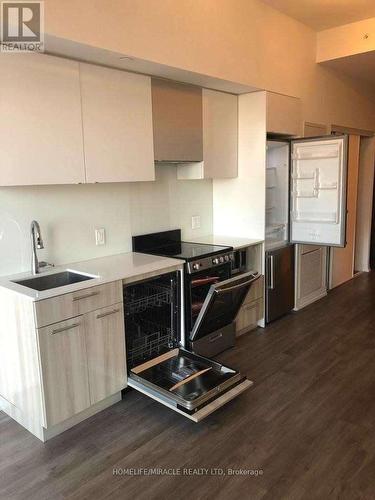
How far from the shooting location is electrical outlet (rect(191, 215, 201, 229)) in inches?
153

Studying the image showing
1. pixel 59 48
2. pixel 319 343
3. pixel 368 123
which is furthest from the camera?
pixel 368 123

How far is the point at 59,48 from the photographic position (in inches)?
90.0

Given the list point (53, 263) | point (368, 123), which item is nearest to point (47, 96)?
point (53, 263)

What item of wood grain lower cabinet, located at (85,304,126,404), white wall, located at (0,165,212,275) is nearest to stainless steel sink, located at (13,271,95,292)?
white wall, located at (0,165,212,275)

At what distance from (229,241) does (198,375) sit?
4.89 feet

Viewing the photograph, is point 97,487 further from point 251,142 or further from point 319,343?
point 251,142

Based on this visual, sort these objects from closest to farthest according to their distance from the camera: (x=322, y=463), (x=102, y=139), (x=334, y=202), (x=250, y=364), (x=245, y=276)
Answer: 1. (x=322, y=463)
2. (x=102, y=139)
3. (x=245, y=276)
4. (x=250, y=364)
5. (x=334, y=202)

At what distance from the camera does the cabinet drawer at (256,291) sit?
373 centimetres

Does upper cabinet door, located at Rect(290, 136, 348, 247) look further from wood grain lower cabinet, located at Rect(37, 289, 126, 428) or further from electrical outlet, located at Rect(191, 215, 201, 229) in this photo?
wood grain lower cabinet, located at Rect(37, 289, 126, 428)

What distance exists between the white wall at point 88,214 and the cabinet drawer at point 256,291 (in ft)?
2.62

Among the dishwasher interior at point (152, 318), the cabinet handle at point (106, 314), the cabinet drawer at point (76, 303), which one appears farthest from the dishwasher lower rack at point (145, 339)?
the cabinet drawer at point (76, 303)

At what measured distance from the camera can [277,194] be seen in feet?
13.6

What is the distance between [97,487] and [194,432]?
64cm

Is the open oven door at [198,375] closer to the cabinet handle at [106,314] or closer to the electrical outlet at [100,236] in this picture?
the cabinet handle at [106,314]
